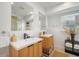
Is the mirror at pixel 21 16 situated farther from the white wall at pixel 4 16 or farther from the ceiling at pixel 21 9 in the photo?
the white wall at pixel 4 16

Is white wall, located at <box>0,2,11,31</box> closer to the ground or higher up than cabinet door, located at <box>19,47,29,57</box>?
higher up

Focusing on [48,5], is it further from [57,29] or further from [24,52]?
[24,52]

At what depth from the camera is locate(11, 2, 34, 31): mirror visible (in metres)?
1.72

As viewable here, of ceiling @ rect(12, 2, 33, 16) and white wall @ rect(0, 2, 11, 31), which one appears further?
ceiling @ rect(12, 2, 33, 16)

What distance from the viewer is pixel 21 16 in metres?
1.97

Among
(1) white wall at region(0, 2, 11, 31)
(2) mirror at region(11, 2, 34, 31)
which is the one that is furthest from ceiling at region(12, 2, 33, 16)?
(1) white wall at region(0, 2, 11, 31)

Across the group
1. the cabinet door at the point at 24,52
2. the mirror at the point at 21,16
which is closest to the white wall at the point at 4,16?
the mirror at the point at 21,16

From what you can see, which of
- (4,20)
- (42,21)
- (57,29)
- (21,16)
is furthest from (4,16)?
(57,29)

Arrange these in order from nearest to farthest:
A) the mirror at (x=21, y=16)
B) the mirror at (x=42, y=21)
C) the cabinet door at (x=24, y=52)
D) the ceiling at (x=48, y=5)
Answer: the cabinet door at (x=24, y=52) < the mirror at (x=21, y=16) < the ceiling at (x=48, y=5) < the mirror at (x=42, y=21)

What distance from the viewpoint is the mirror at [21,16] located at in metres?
1.72

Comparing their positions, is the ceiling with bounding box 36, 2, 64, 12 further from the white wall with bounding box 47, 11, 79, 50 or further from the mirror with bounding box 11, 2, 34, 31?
the mirror with bounding box 11, 2, 34, 31

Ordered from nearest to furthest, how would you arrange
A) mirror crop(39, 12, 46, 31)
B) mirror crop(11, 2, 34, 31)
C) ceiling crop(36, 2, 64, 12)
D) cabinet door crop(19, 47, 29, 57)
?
cabinet door crop(19, 47, 29, 57) → mirror crop(11, 2, 34, 31) → ceiling crop(36, 2, 64, 12) → mirror crop(39, 12, 46, 31)

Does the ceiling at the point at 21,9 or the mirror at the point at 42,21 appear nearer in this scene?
the ceiling at the point at 21,9

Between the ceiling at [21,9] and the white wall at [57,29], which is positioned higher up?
the ceiling at [21,9]
